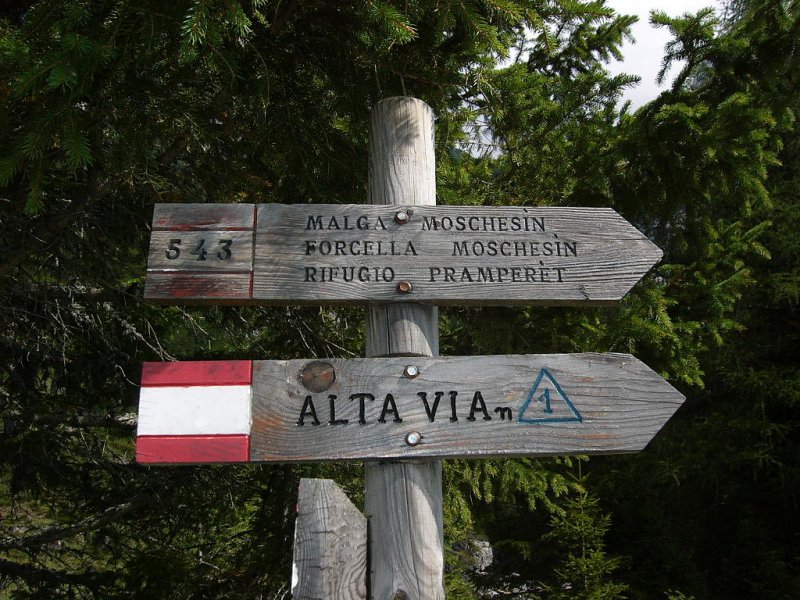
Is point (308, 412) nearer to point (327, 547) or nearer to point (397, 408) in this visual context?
point (397, 408)

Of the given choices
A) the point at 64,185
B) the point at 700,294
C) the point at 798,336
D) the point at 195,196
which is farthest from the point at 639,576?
the point at 64,185

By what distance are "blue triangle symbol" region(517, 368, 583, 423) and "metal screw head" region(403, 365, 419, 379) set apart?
34cm

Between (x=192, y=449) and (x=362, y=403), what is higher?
(x=362, y=403)

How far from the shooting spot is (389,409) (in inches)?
74.4

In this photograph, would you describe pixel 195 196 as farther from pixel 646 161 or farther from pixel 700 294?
pixel 700 294

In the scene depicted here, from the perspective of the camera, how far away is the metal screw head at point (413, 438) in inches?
73.0

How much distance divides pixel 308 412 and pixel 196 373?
349mm

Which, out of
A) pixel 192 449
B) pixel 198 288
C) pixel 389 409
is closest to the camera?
pixel 192 449

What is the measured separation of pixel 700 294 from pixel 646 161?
1755mm

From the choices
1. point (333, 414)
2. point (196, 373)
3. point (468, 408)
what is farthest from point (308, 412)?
point (468, 408)

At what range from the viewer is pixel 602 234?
2.19m

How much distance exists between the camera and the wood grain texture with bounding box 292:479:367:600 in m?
1.81

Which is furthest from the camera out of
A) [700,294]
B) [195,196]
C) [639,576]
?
[639,576]

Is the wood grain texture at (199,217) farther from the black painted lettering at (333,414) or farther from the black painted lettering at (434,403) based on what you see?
the black painted lettering at (434,403)
